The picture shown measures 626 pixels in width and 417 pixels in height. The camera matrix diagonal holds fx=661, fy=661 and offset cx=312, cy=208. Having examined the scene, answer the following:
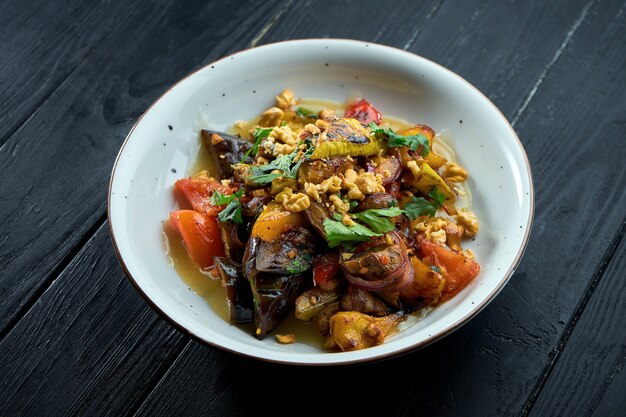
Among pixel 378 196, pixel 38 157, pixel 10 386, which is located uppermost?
pixel 378 196

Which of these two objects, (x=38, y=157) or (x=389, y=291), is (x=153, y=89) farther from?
(x=389, y=291)

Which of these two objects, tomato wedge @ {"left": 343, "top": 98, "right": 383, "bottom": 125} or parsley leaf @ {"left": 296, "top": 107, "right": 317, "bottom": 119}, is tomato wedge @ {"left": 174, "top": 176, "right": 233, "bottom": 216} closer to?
parsley leaf @ {"left": 296, "top": 107, "right": 317, "bottom": 119}

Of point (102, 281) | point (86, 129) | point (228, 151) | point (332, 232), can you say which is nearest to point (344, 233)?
point (332, 232)

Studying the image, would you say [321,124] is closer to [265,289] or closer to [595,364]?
[265,289]

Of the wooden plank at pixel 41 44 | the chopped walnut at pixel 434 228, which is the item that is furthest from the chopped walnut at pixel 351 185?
the wooden plank at pixel 41 44

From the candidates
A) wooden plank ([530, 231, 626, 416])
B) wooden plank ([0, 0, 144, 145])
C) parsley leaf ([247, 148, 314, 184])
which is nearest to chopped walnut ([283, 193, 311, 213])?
parsley leaf ([247, 148, 314, 184])

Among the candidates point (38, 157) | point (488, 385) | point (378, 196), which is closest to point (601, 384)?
point (488, 385)

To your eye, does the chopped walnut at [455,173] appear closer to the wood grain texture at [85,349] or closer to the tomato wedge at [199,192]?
the tomato wedge at [199,192]

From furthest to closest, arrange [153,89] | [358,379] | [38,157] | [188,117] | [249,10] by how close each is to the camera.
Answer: [249,10] < [153,89] < [38,157] < [188,117] < [358,379]
